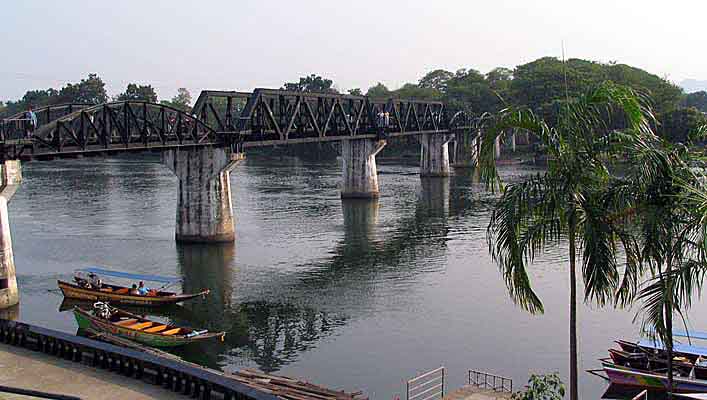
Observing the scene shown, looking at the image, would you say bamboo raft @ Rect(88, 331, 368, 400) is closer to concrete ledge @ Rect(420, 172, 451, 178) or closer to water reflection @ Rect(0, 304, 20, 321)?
water reflection @ Rect(0, 304, 20, 321)

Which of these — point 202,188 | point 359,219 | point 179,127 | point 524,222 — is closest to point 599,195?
point 524,222

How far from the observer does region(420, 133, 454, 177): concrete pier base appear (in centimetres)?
15075

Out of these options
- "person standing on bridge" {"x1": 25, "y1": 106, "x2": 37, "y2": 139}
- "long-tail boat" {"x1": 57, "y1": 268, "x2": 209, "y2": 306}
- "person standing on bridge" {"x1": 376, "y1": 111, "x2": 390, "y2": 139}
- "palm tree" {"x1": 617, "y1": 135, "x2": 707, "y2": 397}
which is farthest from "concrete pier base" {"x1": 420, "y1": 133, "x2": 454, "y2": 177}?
"palm tree" {"x1": 617, "y1": 135, "x2": 707, "y2": 397}

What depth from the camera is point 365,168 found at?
113 meters

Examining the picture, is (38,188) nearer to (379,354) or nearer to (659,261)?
(379,354)

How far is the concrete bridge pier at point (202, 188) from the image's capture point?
234ft

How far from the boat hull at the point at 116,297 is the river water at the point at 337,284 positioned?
85 cm

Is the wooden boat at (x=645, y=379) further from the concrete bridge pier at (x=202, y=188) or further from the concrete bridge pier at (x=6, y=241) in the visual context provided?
the concrete bridge pier at (x=202, y=188)

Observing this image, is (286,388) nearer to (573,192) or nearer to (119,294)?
(573,192)

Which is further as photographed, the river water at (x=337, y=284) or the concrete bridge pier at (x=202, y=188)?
the concrete bridge pier at (x=202, y=188)

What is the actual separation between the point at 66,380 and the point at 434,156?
12955 centimetres

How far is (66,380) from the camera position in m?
25.8

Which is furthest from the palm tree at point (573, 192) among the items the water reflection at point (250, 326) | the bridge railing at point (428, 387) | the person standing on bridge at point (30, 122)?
the person standing on bridge at point (30, 122)

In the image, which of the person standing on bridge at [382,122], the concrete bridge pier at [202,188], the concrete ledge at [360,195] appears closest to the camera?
the concrete bridge pier at [202,188]
